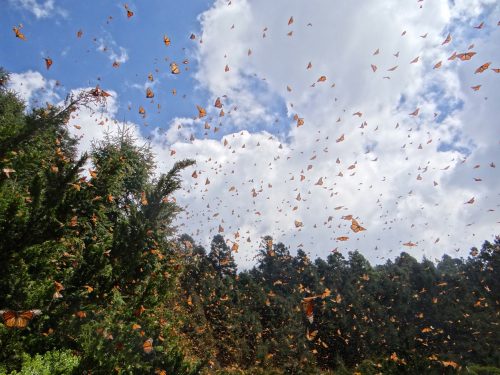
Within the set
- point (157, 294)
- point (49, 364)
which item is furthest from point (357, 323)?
point (49, 364)

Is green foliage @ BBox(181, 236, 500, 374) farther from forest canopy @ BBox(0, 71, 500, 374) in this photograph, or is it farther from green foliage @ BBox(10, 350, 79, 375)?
green foliage @ BBox(10, 350, 79, 375)

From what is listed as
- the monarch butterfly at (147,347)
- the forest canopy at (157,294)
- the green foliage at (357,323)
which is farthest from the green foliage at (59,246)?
the green foliage at (357,323)

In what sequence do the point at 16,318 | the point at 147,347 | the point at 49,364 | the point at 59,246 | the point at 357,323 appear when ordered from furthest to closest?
the point at 357,323
the point at 147,347
the point at 49,364
the point at 59,246
the point at 16,318

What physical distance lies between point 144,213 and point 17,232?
2831 mm

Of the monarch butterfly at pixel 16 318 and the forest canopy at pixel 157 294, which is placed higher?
the forest canopy at pixel 157 294

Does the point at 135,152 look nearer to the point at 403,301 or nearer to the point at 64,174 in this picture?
the point at 64,174

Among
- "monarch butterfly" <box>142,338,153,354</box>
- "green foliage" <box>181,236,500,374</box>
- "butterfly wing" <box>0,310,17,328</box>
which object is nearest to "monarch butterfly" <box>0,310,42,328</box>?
"butterfly wing" <box>0,310,17,328</box>

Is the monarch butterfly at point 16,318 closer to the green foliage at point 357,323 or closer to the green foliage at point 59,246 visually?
the green foliage at point 59,246

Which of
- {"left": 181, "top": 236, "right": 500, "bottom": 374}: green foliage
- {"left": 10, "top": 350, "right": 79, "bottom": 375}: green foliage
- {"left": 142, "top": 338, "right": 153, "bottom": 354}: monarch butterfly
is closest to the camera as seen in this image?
{"left": 10, "top": 350, "right": 79, "bottom": 375}: green foliage

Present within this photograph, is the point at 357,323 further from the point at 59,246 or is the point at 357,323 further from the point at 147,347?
the point at 59,246

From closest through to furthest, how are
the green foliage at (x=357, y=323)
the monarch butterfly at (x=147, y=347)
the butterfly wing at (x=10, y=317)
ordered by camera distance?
the butterfly wing at (x=10, y=317), the monarch butterfly at (x=147, y=347), the green foliage at (x=357, y=323)

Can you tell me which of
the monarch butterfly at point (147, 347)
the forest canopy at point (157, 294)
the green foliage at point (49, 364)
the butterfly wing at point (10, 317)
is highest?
the forest canopy at point (157, 294)

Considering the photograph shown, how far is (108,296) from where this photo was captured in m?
8.05

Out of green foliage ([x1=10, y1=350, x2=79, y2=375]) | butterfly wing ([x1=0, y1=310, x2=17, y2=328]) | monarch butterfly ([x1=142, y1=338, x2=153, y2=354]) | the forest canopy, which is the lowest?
green foliage ([x1=10, y1=350, x2=79, y2=375])
